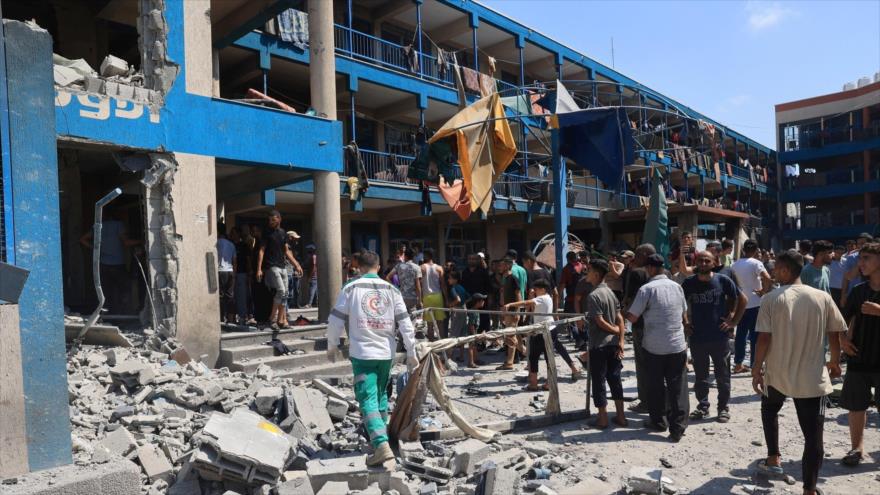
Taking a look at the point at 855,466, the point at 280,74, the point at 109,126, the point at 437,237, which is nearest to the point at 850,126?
the point at 437,237

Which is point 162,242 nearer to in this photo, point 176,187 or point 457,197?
point 176,187

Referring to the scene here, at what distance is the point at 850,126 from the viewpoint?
118 ft

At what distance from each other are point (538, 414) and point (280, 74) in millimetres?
12456

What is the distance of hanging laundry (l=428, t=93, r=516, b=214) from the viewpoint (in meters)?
8.05

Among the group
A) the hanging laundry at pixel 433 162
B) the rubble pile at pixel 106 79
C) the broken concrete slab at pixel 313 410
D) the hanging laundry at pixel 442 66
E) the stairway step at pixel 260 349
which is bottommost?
the broken concrete slab at pixel 313 410

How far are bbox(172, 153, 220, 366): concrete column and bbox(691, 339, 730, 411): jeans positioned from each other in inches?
245

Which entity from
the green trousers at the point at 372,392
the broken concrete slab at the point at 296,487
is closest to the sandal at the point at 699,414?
the green trousers at the point at 372,392

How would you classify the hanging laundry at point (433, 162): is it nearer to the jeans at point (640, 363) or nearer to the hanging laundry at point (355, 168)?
the jeans at point (640, 363)

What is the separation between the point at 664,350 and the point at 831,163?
40.8 m

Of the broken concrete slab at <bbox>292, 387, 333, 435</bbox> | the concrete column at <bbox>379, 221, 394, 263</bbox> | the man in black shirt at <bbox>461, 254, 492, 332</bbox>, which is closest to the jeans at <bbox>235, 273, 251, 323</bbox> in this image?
the man in black shirt at <bbox>461, 254, 492, 332</bbox>

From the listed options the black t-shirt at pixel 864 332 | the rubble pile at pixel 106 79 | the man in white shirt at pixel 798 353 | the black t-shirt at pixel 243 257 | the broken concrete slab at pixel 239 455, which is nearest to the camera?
the man in white shirt at pixel 798 353

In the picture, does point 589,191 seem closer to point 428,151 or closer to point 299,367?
point 428,151

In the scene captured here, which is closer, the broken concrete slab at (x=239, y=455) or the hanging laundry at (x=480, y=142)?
the broken concrete slab at (x=239, y=455)

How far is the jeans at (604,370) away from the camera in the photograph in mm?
5641
